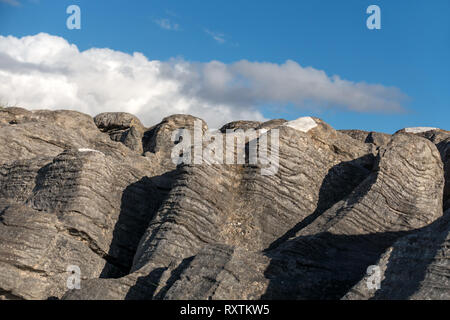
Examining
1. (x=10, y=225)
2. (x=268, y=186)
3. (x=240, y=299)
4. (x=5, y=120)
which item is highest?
(x=5, y=120)

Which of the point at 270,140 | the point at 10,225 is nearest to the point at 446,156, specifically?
the point at 270,140

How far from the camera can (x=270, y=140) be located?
62.7ft

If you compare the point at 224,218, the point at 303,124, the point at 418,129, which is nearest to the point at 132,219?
the point at 224,218

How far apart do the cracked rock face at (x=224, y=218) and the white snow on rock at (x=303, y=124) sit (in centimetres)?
6

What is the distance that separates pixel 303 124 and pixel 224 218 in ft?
15.8

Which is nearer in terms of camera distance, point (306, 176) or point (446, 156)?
point (306, 176)

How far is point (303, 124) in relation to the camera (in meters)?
20.3

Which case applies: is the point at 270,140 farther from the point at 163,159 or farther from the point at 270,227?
the point at 163,159

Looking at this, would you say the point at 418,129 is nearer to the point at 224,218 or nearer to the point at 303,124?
the point at 303,124

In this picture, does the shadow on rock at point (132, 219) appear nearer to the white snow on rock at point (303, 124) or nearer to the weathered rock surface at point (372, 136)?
the white snow on rock at point (303, 124)

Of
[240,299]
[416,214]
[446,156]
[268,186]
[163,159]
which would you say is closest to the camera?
[240,299]

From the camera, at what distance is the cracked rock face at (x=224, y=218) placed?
42.7 feet

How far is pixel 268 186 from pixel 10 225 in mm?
7845

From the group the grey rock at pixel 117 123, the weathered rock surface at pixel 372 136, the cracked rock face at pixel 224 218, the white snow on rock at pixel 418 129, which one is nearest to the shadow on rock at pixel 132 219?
the cracked rock face at pixel 224 218
